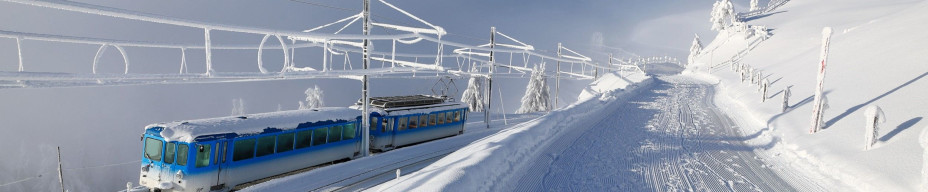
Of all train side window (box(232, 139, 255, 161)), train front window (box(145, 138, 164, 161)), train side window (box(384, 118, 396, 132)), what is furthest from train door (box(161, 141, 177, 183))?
train side window (box(384, 118, 396, 132))

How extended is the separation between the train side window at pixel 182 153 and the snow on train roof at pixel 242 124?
0.20m

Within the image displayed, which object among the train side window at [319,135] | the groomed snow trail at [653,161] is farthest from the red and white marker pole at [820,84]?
the train side window at [319,135]

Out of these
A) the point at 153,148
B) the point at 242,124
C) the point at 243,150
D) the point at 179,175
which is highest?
the point at 242,124

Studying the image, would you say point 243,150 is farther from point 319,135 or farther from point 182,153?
point 319,135

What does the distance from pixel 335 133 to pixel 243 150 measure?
151 inches

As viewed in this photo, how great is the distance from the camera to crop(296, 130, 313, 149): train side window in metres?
15.3

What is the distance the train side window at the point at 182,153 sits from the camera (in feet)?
40.4

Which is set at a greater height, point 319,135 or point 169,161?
point 319,135

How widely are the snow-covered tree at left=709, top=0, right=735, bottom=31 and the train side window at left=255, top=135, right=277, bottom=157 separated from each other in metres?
118

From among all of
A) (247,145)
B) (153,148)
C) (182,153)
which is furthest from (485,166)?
(153,148)

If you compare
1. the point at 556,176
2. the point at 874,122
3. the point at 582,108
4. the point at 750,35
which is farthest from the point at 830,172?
the point at 750,35

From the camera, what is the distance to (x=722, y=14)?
108875mm

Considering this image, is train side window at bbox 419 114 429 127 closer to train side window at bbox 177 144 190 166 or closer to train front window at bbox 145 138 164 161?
train side window at bbox 177 144 190 166

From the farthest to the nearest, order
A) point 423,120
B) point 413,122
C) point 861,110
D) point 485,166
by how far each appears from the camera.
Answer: point 423,120 → point 413,122 → point 861,110 → point 485,166
